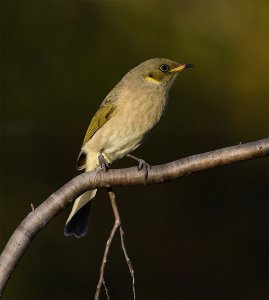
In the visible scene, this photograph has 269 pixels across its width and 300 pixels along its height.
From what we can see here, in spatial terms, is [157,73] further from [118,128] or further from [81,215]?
[81,215]

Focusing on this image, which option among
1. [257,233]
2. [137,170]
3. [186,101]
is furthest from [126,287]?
[137,170]

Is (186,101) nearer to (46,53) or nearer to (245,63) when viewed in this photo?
(245,63)

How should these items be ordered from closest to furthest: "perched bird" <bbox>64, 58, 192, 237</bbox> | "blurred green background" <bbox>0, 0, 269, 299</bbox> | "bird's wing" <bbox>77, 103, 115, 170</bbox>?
"perched bird" <bbox>64, 58, 192, 237</bbox> < "bird's wing" <bbox>77, 103, 115, 170</bbox> < "blurred green background" <bbox>0, 0, 269, 299</bbox>

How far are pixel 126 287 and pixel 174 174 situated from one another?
543 cm

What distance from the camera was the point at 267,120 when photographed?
36.7ft

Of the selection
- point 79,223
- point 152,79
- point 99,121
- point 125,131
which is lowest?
point 79,223

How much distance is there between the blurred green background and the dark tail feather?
3.55 meters

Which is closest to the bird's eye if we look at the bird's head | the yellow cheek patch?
the bird's head

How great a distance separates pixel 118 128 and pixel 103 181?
4.53ft

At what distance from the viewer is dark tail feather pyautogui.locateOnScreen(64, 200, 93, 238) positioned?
5.07 m

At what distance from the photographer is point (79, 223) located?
514 centimetres

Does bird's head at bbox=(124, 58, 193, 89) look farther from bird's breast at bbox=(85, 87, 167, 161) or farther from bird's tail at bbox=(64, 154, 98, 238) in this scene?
bird's tail at bbox=(64, 154, 98, 238)

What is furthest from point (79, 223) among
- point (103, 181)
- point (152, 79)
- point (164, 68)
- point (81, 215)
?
point (164, 68)

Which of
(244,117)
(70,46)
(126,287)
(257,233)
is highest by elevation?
(70,46)
